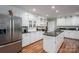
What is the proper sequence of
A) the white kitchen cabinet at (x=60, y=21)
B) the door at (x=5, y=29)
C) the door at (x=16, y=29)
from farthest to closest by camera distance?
the white kitchen cabinet at (x=60, y=21)
the door at (x=16, y=29)
the door at (x=5, y=29)

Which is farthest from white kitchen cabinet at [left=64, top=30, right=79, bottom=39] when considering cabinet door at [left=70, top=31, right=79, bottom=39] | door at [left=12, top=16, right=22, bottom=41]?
door at [left=12, top=16, right=22, bottom=41]

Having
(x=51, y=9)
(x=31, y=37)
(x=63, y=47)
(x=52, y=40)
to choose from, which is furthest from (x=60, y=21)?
(x=31, y=37)

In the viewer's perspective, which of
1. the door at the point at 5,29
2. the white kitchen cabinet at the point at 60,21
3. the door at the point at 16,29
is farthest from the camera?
the white kitchen cabinet at the point at 60,21

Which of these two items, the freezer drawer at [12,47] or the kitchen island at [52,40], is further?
the kitchen island at [52,40]

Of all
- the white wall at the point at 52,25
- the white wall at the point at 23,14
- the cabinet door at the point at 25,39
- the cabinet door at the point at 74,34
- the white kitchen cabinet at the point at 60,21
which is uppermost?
the white wall at the point at 23,14

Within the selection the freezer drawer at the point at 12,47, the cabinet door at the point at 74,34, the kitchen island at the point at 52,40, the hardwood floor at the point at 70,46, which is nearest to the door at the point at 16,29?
the freezer drawer at the point at 12,47

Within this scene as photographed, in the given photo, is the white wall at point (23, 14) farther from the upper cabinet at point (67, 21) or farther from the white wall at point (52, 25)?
the upper cabinet at point (67, 21)

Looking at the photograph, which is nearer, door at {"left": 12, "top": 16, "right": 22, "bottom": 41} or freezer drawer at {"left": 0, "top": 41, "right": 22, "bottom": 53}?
freezer drawer at {"left": 0, "top": 41, "right": 22, "bottom": 53}

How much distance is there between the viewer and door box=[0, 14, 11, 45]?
1.49m

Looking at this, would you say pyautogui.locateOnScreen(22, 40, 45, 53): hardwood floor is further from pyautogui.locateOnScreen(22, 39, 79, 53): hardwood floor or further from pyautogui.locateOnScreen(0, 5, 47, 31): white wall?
pyautogui.locateOnScreen(0, 5, 47, 31): white wall

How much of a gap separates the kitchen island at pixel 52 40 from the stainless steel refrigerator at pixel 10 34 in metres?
0.53

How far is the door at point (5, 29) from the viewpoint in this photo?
149 centimetres
